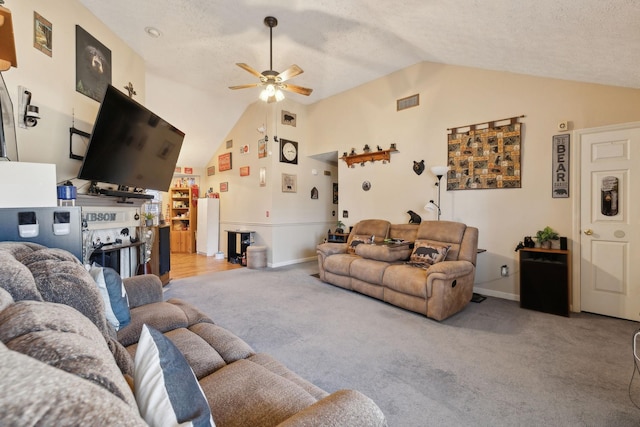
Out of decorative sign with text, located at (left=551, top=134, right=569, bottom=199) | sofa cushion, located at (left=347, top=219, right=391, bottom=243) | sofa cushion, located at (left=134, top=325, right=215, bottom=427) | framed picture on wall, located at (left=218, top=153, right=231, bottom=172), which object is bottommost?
sofa cushion, located at (left=134, top=325, right=215, bottom=427)

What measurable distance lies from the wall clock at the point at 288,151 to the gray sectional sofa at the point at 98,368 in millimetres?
4325

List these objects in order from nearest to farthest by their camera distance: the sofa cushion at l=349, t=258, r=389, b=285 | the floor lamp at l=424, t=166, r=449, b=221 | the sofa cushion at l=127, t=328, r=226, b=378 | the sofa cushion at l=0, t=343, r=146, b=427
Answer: the sofa cushion at l=0, t=343, r=146, b=427 < the sofa cushion at l=127, t=328, r=226, b=378 < the sofa cushion at l=349, t=258, r=389, b=285 < the floor lamp at l=424, t=166, r=449, b=221

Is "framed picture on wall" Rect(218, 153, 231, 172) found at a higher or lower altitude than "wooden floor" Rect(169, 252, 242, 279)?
higher

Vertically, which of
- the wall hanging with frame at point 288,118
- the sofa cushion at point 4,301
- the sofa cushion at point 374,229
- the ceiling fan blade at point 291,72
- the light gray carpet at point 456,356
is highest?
the wall hanging with frame at point 288,118

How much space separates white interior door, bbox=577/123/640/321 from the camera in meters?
2.83

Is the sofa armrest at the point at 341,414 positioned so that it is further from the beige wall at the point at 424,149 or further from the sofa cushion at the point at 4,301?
the beige wall at the point at 424,149

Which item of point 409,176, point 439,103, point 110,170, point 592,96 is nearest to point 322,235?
point 409,176

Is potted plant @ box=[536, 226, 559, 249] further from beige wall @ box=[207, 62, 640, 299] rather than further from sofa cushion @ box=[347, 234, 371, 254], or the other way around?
sofa cushion @ box=[347, 234, 371, 254]

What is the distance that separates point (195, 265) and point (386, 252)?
13.8 feet

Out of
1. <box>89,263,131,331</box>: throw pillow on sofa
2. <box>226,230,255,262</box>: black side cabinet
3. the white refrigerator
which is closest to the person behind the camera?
<box>89,263,131,331</box>: throw pillow on sofa

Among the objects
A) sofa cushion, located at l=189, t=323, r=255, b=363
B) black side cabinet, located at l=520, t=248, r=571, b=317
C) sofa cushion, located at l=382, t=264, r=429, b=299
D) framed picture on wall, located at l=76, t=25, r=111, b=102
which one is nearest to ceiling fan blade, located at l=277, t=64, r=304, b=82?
framed picture on wall, located at l=76, t=25, r=111, b=102

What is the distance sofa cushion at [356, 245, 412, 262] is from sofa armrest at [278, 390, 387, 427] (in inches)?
110

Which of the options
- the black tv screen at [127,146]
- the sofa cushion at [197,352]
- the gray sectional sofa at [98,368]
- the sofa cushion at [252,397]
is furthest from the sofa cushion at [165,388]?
the black tv screen at [127,146]

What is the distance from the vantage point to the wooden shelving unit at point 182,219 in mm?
7520
